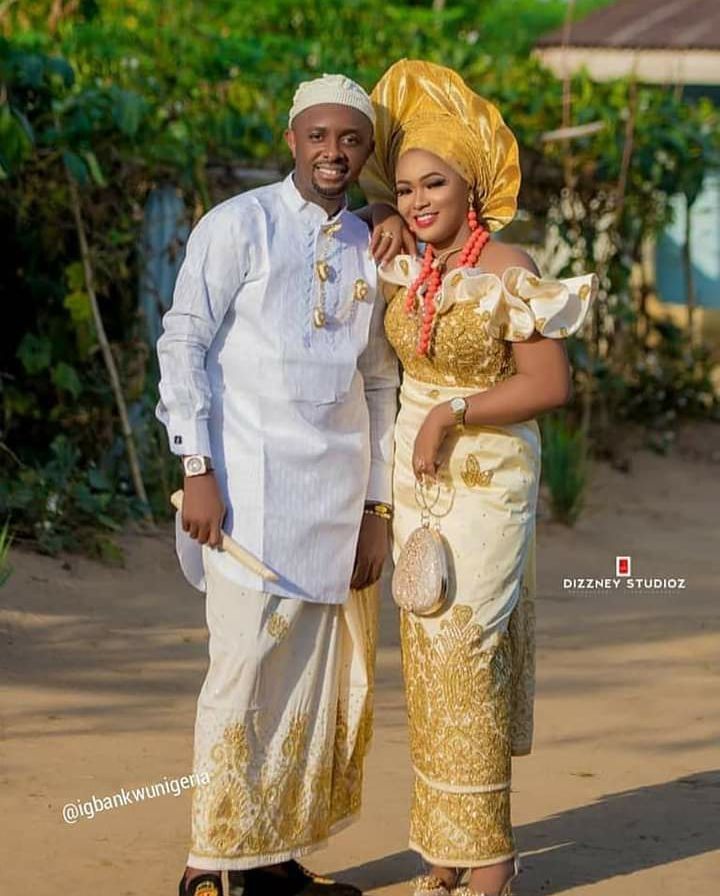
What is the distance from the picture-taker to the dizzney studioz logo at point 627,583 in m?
7.69

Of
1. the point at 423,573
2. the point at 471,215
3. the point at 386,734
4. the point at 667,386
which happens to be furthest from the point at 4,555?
the point at 667,386

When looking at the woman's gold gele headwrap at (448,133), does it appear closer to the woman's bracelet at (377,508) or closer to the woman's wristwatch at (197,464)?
the woman's bracelet at (377,508)

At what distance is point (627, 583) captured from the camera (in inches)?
309

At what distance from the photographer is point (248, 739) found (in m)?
3.77

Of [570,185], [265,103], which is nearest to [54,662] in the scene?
[265,103]

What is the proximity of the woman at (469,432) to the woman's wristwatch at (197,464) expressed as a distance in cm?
46

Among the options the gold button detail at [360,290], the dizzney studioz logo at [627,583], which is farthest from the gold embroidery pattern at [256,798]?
the dizzney studioz logo at [627,583]

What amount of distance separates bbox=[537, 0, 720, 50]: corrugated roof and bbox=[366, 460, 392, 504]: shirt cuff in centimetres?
1401

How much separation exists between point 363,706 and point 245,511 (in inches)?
20.7

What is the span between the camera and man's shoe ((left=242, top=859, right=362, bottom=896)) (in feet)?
12.9

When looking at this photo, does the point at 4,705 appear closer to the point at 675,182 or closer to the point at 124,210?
the point at 124,210

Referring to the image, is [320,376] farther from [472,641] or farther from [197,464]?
[472,641]

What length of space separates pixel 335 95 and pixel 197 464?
819mm

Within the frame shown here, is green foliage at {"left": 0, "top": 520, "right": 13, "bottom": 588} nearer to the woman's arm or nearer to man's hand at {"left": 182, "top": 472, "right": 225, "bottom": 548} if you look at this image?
man's hand at {"left": 182, "top": 472, "right": 225, "bottom": 548}
